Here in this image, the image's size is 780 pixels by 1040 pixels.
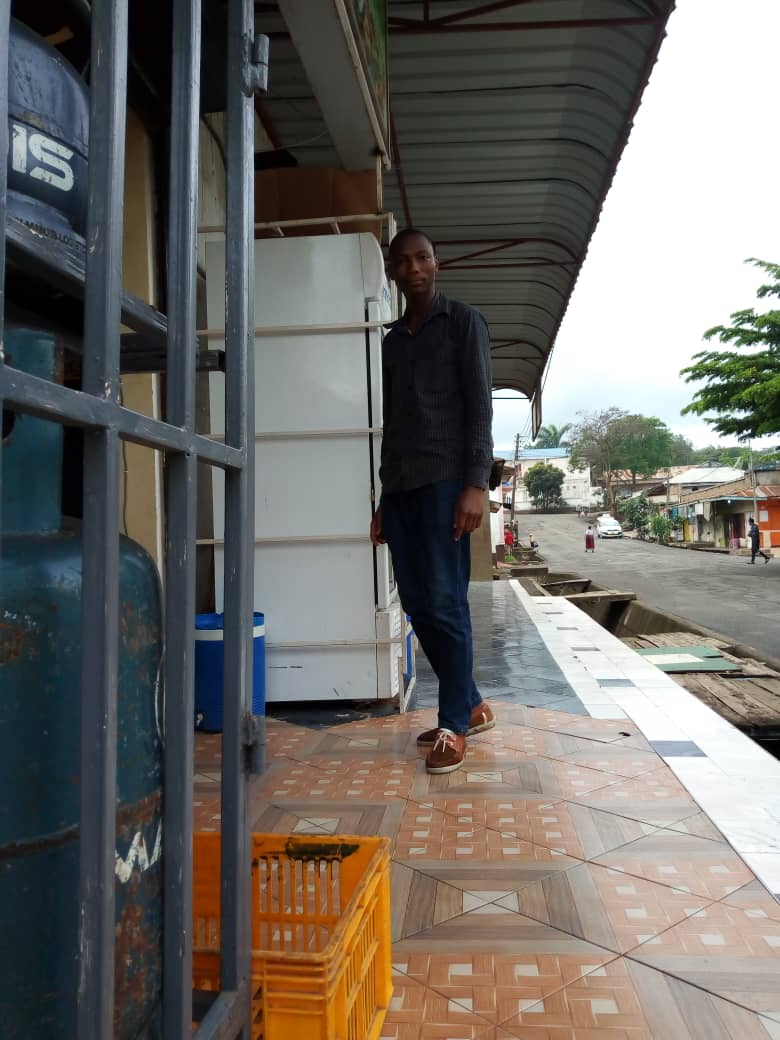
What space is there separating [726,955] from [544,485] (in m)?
89.9

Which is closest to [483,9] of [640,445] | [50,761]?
[50,761]

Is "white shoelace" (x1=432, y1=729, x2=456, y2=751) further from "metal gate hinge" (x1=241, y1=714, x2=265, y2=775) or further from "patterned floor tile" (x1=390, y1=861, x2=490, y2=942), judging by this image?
"metal gate hinge" (x1=241, y1=714, x2=265, y2=775)

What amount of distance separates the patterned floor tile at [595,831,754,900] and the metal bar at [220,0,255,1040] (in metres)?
1.17

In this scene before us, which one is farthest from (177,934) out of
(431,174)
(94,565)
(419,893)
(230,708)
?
(431,174)

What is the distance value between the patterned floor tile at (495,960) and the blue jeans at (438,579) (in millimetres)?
1245

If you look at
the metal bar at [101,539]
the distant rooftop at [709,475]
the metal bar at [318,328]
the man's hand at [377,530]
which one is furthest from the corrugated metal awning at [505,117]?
the distant rooftop at [709,475]

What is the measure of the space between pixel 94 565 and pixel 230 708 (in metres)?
0.40

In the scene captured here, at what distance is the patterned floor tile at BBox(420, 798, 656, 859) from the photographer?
2117 millimetres

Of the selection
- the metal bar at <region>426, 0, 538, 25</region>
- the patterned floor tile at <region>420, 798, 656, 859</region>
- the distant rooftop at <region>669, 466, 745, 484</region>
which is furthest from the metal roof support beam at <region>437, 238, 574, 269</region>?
the distant rooftop at <region>669, 466, 745, 484</region>

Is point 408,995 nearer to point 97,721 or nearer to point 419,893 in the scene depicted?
point 419,893

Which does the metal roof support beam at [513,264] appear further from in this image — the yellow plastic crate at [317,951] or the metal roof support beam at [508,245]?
the yellow plastic crate at [317,951]

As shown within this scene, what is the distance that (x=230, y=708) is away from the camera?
1.13 m

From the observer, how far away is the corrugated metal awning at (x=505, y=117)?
456 centimetres

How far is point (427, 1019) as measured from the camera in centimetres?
136
